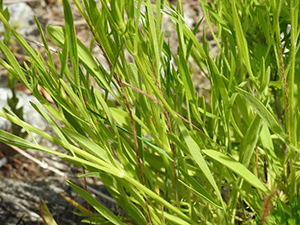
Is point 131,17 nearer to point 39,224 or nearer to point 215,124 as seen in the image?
point 215,124

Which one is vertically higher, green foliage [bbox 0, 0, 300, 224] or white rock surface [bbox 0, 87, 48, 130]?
green foliage [bbox 0, 0, 300, 224]

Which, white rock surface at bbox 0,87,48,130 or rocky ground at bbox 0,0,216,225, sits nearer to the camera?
rocky ground at bbox 0,0,216,225

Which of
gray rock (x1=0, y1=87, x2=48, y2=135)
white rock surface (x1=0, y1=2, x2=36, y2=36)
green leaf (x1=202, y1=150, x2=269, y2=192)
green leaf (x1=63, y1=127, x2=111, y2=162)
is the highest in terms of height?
white rock surface (x1=0, y1=2, x2=36, y2=36)

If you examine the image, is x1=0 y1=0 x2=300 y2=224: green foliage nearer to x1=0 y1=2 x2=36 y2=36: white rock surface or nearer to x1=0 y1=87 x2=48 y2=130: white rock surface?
x1=0 y1=87 x2=48 y2=130: white rock surface

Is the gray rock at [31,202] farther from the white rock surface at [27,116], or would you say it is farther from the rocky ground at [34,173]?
the white rock surface at [27,116]

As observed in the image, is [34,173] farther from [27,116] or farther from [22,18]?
[22,18]

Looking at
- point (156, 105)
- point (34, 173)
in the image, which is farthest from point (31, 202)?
point (156, 105)

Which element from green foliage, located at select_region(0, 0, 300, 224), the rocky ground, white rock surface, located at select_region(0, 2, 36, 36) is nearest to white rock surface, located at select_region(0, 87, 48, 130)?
the rocky ground

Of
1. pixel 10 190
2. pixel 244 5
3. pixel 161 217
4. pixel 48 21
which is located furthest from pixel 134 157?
pixel 48 21
